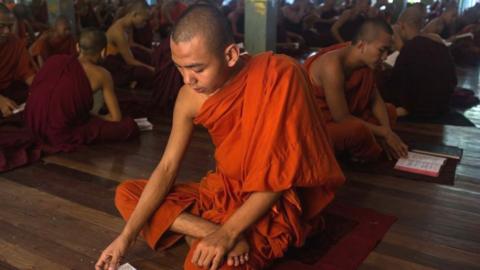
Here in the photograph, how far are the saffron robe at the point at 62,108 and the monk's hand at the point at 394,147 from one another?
79.0 inches

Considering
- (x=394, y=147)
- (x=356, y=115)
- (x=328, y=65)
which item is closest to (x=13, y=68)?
(x=328, y=65)

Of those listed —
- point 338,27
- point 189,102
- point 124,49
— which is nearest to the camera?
point 189,102

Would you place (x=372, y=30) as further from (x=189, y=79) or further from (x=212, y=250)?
(x=212, y=250)

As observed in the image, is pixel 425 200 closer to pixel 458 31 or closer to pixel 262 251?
pixel 262 251

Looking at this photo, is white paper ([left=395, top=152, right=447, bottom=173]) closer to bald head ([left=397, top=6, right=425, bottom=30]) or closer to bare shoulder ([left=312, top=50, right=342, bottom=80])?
bare shoulder ([left=312, top=50, right=342, bottom=80])

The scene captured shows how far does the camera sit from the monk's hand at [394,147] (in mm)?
3508

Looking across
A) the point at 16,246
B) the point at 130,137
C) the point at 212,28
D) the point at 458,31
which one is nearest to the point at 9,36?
the point at 130,137

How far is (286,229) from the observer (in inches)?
80.9

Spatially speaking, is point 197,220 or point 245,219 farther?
point 197,220

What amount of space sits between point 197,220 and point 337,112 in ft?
5.07

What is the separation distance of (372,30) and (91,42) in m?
2.02

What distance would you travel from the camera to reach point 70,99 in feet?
12.4

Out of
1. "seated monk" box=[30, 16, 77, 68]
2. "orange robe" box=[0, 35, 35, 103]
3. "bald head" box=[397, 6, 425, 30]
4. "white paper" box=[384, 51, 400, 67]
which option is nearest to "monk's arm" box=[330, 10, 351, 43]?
"white paper" box=[384, 51, 400, 67]

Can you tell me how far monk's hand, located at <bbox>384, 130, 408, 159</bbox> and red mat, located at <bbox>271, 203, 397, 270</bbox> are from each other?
91 cm
